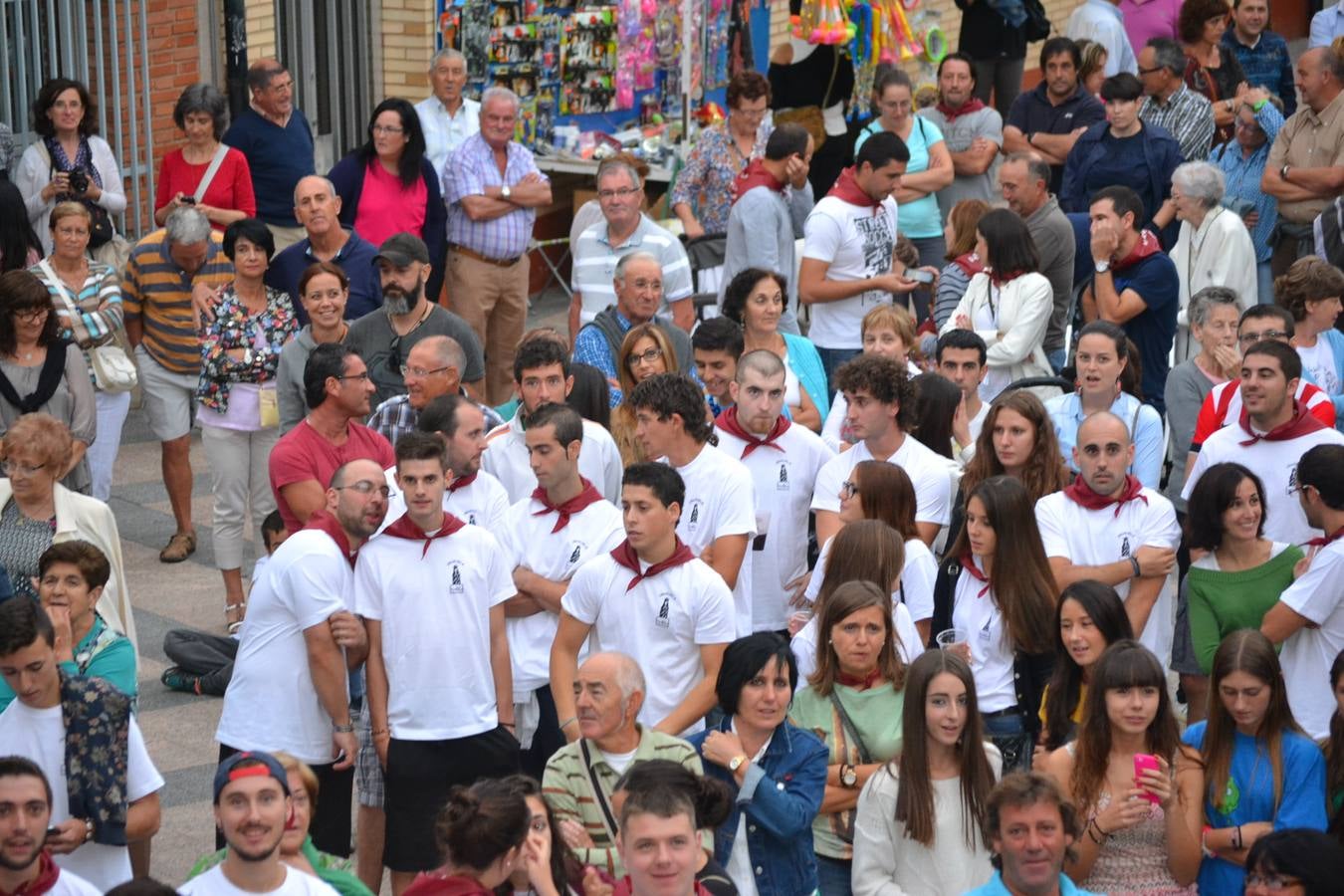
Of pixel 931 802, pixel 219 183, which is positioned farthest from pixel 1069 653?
pixel 219 183

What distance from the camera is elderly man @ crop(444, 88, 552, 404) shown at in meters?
12.7

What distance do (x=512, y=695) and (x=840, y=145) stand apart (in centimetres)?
880

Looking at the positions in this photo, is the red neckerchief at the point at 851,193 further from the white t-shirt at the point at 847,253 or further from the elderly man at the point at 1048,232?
the elderly man at the point at 1048,232

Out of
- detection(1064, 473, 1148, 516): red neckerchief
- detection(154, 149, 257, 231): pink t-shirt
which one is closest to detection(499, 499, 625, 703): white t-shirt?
detection(1064, 473, 1148, 516): red neckerchief

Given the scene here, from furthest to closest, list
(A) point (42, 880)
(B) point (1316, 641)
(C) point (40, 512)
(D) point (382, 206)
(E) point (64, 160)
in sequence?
(E) point (64, 160) < (D) point (382, 206) < (C) point (40, 512) < (B) point (1316, 641) < (A) point (42, 880)

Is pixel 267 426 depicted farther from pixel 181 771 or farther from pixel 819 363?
pixel 819 363

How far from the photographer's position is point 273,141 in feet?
42.6

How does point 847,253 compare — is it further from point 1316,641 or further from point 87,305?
point 1316,641

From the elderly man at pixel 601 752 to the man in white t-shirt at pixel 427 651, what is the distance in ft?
3.25

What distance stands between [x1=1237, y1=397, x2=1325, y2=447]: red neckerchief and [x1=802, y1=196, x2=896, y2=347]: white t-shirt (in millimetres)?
2914

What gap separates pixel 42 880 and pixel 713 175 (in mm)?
8354

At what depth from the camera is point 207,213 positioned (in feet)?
40.4

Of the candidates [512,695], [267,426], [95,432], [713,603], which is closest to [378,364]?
[267,426]

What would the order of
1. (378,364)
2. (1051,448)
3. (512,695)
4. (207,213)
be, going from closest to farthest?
1. (512,695)
2. (1051,448)
3. (378,364)
4. (207,213)
